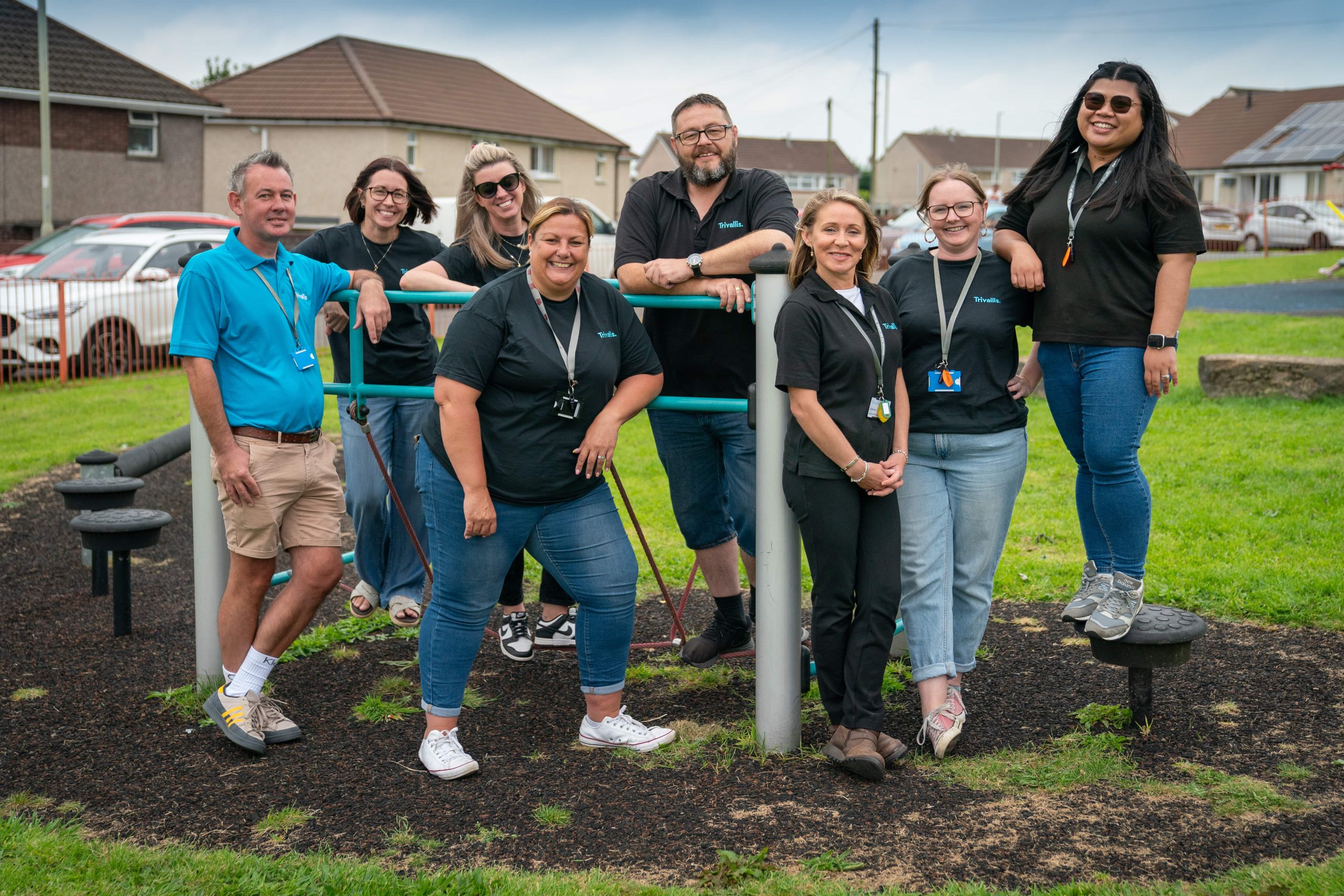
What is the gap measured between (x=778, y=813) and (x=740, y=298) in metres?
1.67

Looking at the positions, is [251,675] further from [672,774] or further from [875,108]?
[875,108]

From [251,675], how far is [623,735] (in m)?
1.33

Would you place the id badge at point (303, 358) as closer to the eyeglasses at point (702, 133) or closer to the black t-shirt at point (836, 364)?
the eyeglasses at point (702, 133)

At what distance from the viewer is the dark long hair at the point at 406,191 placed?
16.6ft

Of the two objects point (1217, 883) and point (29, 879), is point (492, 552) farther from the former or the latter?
point (1217, 883)

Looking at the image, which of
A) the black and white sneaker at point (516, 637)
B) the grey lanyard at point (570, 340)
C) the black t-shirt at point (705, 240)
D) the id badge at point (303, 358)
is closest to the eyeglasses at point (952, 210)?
the black t-shirt at point (705, 240)

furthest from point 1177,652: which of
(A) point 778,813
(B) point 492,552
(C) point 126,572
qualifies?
(C) point 126,572

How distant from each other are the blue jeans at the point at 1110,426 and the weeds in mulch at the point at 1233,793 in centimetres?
66

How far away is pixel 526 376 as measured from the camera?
3.63 metres

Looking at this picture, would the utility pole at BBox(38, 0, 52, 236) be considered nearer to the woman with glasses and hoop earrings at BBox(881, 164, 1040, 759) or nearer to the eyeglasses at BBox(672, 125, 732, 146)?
the eyeglasses at BBox(672, 125, 732, 146)

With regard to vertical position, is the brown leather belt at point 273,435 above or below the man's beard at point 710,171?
below

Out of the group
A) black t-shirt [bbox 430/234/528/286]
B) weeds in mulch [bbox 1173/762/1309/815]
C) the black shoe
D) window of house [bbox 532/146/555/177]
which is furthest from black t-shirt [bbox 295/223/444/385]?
window of house [bbox 532/146/555/177]

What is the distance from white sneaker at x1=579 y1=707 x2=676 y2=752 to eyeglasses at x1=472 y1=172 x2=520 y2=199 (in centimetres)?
210

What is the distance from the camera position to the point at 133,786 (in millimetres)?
3799
